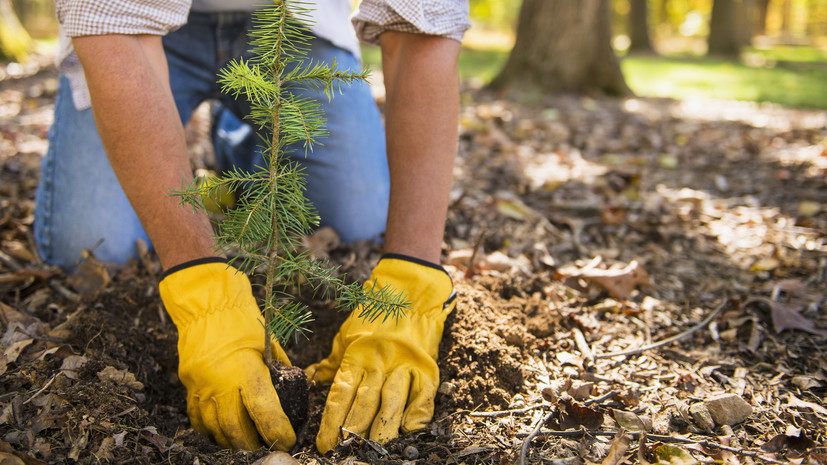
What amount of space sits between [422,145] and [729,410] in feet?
3.54

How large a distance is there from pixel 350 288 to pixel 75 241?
1461 millimetres

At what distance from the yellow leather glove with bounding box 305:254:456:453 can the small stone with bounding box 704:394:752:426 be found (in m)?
0.71

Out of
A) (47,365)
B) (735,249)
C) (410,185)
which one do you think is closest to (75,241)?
(47,365)

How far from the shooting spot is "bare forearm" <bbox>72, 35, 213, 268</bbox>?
4.63ft

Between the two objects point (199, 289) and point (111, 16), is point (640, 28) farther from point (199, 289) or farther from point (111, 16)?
point (199, 289)

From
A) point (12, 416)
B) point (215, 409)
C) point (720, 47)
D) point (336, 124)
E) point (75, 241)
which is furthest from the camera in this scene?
point (720, 47)

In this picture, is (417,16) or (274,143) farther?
(417,16)

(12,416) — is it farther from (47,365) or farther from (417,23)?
(417,23)

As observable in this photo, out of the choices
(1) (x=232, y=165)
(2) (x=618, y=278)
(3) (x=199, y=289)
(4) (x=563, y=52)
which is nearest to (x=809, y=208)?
(2) (x=618, y=278)

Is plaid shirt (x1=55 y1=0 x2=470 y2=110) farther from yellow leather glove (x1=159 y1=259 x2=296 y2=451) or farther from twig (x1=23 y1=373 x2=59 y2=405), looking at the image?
twig (x1=23 y1=373 x2=59 y2=405)

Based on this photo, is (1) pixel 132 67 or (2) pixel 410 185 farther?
(2) pixel 410 185

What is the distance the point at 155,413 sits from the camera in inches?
54.2

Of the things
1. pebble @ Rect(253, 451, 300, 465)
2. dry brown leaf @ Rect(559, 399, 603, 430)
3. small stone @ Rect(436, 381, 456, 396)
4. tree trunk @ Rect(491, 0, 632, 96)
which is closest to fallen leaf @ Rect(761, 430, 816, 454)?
dry brown leaf @ Rect(559, 399, 603, 430)

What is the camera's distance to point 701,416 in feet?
4.47
